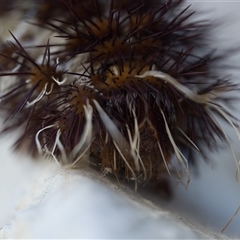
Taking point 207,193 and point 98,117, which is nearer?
point 98,117

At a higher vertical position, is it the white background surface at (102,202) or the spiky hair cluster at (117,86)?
the spiky hair cluster at (117,86)

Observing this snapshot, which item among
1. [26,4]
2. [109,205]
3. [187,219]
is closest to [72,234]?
[109,205]

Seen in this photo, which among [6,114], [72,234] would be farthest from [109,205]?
[6,114]

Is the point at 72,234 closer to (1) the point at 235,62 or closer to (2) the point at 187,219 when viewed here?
(2) the point at 187,219

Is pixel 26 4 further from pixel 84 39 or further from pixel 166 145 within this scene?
pixel 166 145

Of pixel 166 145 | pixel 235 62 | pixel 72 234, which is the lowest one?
pixel 72 234

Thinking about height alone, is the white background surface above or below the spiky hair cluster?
below

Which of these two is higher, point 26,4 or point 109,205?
point 26,4

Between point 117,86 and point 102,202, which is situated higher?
point 117,86
